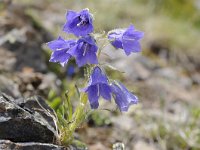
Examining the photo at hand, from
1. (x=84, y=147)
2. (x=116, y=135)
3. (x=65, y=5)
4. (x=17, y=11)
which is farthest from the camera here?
(x=65, y=5)

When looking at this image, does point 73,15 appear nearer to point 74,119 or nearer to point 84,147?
point 74,119

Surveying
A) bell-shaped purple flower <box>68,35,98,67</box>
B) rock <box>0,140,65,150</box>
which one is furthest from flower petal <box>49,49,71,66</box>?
rock <box>0,140,65,150</box>

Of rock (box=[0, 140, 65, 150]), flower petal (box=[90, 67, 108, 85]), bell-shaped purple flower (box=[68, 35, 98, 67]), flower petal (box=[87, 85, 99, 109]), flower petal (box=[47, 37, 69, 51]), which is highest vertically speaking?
flower petal (box=[47, 37, 69, 51])

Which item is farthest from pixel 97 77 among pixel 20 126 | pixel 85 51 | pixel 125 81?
pixel 125 81

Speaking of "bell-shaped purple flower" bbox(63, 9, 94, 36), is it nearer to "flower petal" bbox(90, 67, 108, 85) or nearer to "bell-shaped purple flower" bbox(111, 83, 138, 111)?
"flower petal" bbox(90, 67, 108, 85)

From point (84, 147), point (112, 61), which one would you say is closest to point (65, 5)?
point (112, 61)

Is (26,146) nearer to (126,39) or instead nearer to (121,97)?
(121,97)

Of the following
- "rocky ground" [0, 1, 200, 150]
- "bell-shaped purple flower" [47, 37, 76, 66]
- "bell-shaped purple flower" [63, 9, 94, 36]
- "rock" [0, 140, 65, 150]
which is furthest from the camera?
"rocky ground" [0, 1, 200, 150]
